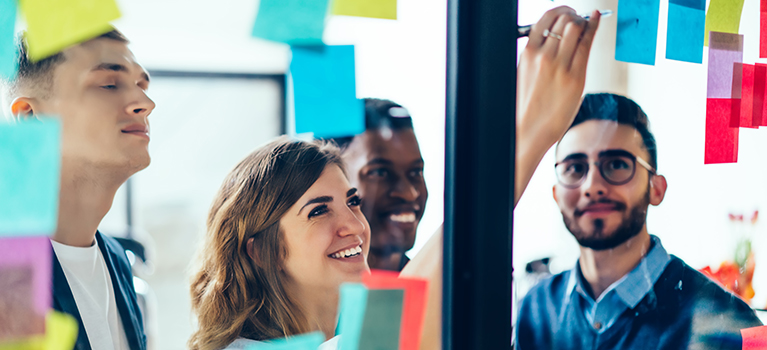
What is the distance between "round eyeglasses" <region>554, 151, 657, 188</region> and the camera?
112 centimetres

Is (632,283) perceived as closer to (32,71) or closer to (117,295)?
(117,295)

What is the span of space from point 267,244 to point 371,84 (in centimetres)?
29

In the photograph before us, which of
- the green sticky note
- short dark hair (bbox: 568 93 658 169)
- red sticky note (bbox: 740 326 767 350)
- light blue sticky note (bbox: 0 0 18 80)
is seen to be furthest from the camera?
red sticky note (bbox: 740 326 767 350)

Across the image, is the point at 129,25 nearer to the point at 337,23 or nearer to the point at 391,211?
the point at 337,23

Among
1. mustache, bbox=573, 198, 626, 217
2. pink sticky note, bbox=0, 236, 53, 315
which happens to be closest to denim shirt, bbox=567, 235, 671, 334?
mustache, bbox=573, 198, 626, 217

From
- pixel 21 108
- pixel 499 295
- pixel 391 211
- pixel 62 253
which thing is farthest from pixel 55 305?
pixel 499 295

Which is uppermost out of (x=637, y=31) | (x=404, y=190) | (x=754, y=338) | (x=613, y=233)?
(x=637, y=31)

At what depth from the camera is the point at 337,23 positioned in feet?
2.69

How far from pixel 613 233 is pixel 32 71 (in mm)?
1084

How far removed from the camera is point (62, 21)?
0.64 meters

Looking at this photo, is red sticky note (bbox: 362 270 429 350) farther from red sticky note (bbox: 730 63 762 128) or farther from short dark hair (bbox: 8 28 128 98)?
red sticky note (bbox: 730 63 762 128)

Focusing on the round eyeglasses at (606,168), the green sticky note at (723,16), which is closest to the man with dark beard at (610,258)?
the round eyeglasses at (606,168)

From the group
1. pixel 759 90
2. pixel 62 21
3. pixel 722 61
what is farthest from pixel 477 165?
pixel 759 90

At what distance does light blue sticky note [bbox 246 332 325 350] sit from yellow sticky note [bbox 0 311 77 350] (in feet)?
0.74
